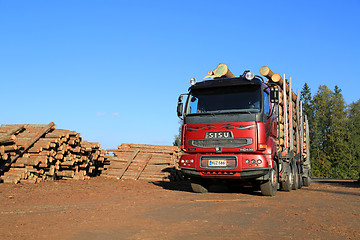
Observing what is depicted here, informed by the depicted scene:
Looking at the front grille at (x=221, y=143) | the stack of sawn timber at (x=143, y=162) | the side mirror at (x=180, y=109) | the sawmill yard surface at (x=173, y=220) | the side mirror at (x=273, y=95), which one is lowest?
the sawmill yard surface at (x=173, y=220)

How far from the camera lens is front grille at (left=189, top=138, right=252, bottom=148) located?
9641 mm

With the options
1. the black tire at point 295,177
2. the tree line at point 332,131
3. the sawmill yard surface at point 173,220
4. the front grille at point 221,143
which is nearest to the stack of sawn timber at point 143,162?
the black tire at point 295,177

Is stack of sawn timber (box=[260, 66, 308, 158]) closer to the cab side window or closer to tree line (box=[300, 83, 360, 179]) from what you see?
the cab side window

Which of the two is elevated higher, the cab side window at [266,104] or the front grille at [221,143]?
the cab side window at [266,104]

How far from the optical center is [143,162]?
16.7 meters

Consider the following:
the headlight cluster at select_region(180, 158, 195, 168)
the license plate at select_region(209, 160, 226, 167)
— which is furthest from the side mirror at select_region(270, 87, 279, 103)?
the headlight cluster at select_region(180, 158, 195, 168)

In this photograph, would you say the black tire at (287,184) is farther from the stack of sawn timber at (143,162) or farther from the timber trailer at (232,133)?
the stack of sawn timber at (143,162)

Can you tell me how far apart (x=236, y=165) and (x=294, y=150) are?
525 cm

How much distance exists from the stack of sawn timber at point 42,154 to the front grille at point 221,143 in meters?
6.77

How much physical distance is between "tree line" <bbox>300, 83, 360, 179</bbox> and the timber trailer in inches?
1599

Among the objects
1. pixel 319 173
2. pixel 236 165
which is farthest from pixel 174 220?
pixel 319 173

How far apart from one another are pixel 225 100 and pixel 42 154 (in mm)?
7871

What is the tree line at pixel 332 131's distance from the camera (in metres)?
49.8

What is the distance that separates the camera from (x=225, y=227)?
560 centimetres
